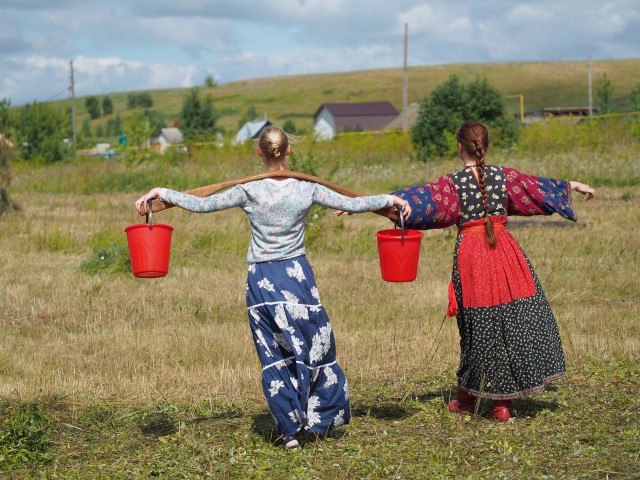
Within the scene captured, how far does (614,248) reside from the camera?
1252 cm

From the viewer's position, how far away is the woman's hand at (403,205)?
552 cm

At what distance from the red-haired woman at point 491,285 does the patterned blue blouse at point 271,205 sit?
2.50 ft

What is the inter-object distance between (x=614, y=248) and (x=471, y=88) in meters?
19.1

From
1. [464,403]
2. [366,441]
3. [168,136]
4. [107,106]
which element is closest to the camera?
[366,441]

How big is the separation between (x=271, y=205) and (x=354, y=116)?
271 ft

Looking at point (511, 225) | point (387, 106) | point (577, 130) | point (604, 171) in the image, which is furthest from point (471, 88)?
point (387, 106)

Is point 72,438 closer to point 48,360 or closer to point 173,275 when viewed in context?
point 48,360

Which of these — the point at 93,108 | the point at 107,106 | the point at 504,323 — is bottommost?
the point at 504,323

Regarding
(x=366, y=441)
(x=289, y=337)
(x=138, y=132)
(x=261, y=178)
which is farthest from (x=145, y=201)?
(x=138, y=132)

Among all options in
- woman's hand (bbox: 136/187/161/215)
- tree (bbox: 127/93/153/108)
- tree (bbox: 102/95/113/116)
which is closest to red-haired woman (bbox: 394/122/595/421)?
woman's hand (bbox: 136/187/161/215)

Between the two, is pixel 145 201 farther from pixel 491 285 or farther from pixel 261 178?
pixel 491 285

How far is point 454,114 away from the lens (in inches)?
1217

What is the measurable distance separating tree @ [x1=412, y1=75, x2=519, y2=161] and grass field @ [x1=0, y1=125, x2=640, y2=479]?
564 inches

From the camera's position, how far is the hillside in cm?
9512
